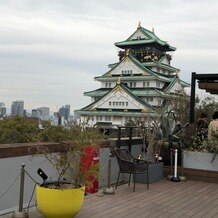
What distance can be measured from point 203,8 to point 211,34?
12.0 m

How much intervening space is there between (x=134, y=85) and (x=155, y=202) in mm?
50131

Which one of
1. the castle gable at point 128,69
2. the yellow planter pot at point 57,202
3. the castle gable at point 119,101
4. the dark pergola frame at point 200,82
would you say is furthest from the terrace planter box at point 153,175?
the castle gable at point 128,69

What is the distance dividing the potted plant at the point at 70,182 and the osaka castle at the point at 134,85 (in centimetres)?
4396

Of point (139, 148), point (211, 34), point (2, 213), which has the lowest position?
point (2, 213)

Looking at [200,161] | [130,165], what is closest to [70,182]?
[130,165]

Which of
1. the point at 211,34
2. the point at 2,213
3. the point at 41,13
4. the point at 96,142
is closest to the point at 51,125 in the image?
the point at 96,142

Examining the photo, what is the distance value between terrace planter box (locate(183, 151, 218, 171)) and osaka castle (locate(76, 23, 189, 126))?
40.2 m

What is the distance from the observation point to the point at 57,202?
469 centimetres

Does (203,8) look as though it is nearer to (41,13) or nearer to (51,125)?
(41,13)

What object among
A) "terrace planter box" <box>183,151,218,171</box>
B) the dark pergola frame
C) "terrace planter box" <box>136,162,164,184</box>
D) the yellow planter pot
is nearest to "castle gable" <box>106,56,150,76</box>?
the dark pergola frame

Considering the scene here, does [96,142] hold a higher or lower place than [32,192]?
higher

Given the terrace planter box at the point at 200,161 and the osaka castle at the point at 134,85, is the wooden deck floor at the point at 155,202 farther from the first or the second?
the osaka castle at the point at 134,85

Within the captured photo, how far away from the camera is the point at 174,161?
891 centimetres

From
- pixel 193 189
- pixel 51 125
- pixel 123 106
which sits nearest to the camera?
pixel 51 125
